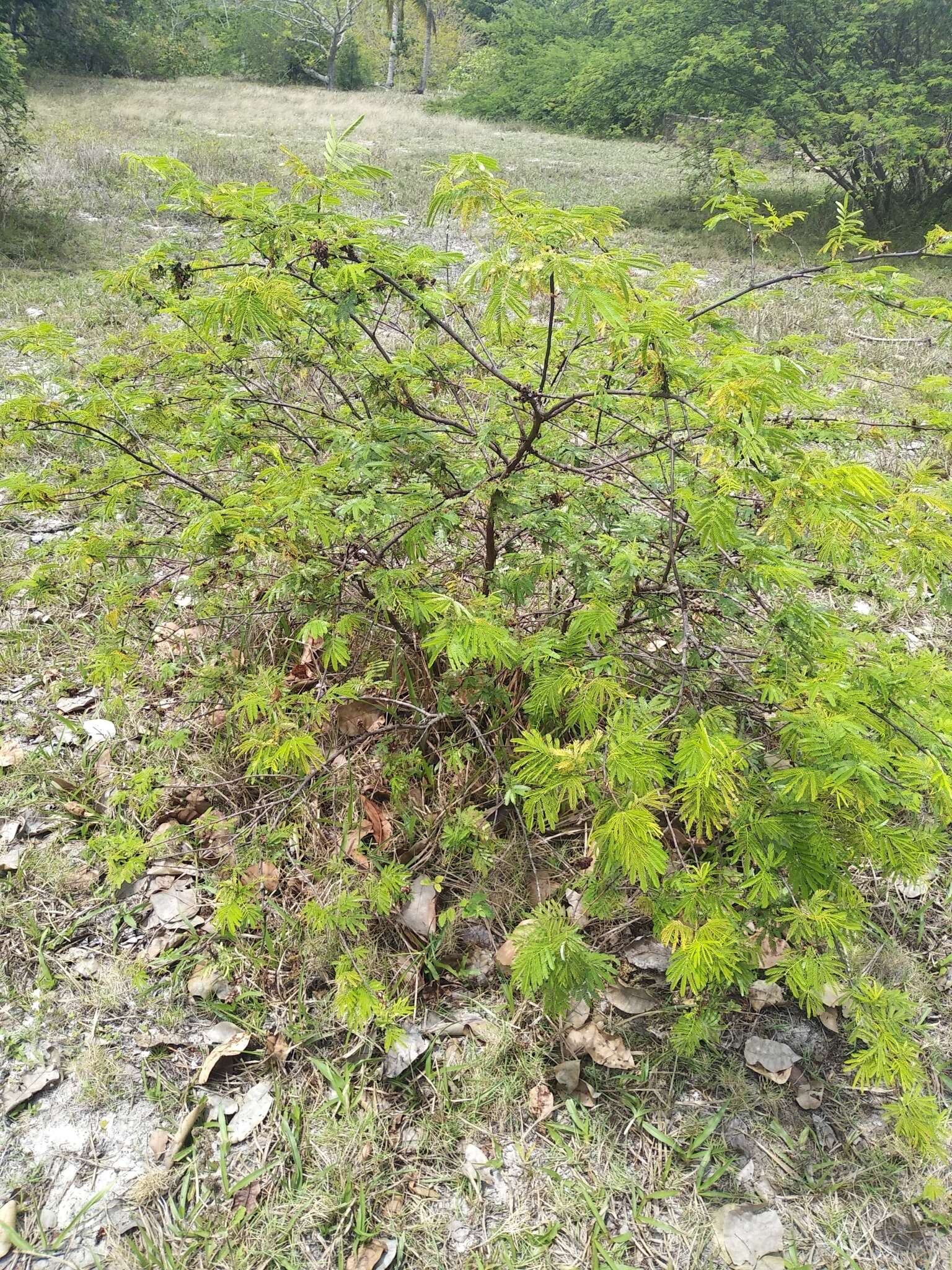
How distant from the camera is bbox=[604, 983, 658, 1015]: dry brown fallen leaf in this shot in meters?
1.87

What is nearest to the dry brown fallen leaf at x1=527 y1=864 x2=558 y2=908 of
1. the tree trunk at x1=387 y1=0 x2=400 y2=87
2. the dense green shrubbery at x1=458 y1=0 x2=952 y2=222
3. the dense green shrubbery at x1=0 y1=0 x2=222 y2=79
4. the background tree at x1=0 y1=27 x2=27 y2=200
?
the background tree at x1=0 y1=27 x2=27 y2=200

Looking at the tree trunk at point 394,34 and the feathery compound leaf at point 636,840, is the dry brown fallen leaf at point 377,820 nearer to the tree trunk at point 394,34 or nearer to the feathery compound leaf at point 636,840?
the feathery compound leaf at point 636,840

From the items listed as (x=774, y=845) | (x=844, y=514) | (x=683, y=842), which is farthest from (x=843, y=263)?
(x=683, y=842)

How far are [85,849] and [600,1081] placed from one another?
1.68 meters

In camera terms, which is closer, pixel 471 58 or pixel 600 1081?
pixel 600 1081

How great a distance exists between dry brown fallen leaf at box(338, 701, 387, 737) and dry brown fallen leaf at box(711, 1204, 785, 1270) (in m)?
1.58

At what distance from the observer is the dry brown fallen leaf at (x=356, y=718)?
240cm

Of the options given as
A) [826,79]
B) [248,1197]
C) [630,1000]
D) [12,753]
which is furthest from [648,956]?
[826,79]

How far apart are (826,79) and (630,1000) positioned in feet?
44.3

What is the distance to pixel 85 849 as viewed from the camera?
2.22 m

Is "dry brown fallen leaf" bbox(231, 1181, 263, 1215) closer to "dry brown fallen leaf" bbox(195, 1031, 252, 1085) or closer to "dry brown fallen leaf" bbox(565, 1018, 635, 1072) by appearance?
"dry brown fallen leaf" bbox(195, 1031, 252, 1085)

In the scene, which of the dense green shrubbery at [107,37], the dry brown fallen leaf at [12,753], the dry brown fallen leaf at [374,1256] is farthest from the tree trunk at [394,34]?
the dry brown fallen leaf at [374,1256]

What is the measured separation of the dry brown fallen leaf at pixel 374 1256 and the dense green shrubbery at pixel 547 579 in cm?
44

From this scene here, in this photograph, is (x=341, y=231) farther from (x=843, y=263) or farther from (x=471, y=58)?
(x=471, y=58)
